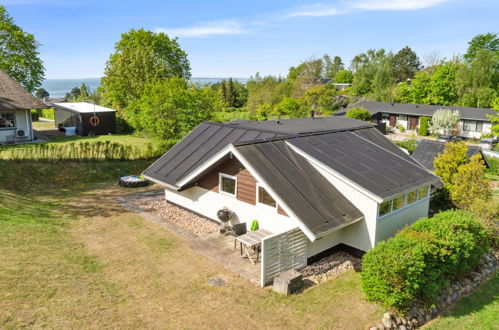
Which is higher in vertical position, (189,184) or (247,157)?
(247,157)

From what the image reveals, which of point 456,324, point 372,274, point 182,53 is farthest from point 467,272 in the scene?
point 182,53

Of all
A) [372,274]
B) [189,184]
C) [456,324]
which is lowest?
[456,324]

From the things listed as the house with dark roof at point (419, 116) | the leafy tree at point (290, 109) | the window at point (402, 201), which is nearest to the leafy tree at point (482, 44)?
the house with dark roof at point (419, 116)

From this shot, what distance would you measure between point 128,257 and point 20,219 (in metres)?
5.39

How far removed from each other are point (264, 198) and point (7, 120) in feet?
89.2

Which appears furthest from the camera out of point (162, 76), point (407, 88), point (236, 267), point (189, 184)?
point (407, 88)

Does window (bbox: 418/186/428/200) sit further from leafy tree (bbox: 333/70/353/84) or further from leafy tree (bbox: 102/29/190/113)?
leafy tree (bbox: 333/70/353/84)

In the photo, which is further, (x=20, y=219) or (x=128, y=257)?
(x=20, y=219)

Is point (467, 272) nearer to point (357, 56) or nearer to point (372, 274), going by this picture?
point (372, 274)

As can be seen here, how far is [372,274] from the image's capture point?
9.49 meters

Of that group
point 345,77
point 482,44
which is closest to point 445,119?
point 482,44

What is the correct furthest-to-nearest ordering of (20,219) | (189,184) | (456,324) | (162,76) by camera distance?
(162,76) < (189,184) < (20,219) < (456,324)

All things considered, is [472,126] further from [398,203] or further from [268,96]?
[398,203]

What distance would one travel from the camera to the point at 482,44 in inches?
2530
